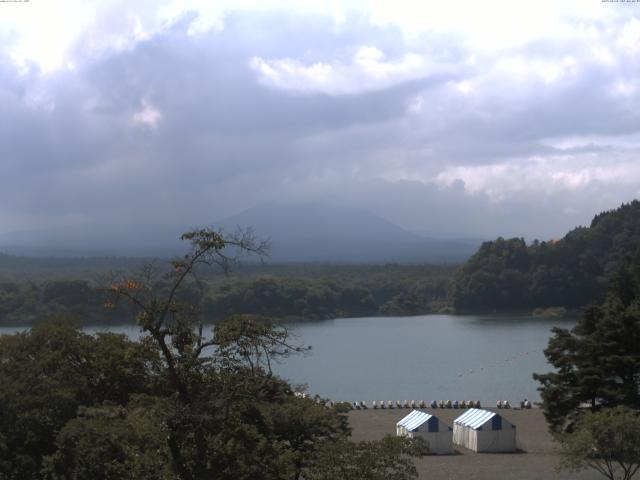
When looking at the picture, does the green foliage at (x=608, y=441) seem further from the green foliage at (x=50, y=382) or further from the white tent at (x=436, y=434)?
the green foliage at (x=50, y=382)

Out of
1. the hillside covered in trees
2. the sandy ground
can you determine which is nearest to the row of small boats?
the sandy ground

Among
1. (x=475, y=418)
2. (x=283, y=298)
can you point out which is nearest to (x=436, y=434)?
(x=475, y=418)

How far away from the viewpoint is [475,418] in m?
18.4

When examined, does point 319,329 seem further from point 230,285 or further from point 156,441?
point 156,441

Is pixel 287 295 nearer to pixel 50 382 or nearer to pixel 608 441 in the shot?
pixel 608 441

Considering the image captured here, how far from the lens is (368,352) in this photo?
130 ft

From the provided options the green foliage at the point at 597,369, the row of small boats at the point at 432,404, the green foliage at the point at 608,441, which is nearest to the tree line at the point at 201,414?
the green foliage at the point at 608,441

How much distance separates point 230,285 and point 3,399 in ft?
146

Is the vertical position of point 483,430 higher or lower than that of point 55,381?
lower

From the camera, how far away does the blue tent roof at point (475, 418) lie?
1789 centimetres

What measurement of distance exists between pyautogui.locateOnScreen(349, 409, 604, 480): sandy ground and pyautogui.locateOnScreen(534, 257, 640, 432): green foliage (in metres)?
0.81

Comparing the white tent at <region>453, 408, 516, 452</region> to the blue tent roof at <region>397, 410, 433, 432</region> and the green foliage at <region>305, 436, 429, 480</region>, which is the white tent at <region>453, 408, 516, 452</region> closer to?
the blue tent roof at <region>397, 410, 433, 432</region>

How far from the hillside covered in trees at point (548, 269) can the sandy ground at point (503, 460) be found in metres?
41.3

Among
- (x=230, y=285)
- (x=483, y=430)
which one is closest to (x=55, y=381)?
(x=483, y=430)
